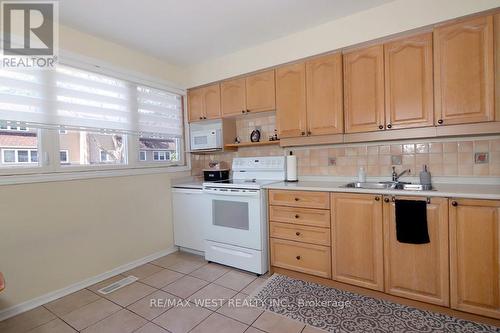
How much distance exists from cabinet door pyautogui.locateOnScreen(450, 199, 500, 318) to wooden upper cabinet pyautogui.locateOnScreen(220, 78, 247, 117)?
218 cm

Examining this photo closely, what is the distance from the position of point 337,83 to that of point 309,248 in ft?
5.12

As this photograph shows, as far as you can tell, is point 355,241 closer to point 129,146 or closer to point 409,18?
point 409,18

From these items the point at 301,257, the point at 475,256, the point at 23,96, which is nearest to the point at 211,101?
the point at 23,96

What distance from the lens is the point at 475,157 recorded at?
6.72ft

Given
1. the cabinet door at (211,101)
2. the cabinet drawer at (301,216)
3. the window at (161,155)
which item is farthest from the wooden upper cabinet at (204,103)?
the cabinet drawer at (301,216)

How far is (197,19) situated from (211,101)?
3.54ft

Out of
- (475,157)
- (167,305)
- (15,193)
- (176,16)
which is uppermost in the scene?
(176,16)

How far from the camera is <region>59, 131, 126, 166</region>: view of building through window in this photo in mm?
2299

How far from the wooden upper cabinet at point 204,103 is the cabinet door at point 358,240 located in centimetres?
186

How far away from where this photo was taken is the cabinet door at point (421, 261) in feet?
5.67

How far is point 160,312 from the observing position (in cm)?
191

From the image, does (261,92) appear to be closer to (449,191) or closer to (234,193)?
(234,193)

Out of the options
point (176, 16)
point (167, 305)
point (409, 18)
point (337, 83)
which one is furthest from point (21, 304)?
point (409, 18)

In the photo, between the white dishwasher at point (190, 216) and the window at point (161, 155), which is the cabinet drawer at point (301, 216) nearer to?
the white dishwasher at point (190, 216)
